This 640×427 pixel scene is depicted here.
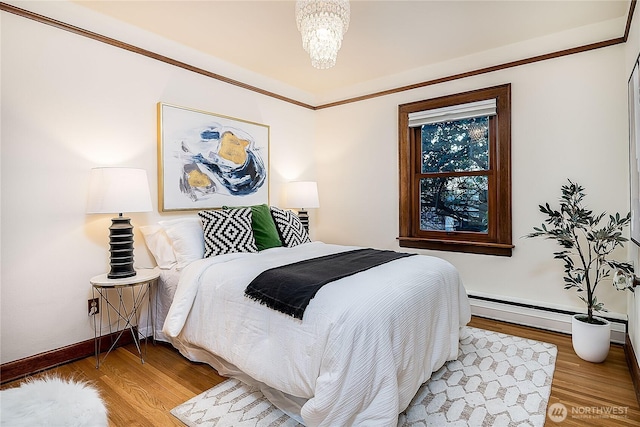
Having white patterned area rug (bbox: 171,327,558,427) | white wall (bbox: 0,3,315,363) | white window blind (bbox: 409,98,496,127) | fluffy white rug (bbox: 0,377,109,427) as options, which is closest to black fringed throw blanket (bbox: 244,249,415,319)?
white patterned area rug (bbox: 171,327,558,427)

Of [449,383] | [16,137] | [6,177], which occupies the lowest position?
[449,383]

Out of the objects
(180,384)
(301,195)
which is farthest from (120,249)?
(301,195)

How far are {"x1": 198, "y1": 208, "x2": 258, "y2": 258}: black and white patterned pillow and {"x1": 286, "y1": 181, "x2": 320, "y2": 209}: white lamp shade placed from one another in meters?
0.97

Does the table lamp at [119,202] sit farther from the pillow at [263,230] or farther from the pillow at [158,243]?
the pillow at [263,230]

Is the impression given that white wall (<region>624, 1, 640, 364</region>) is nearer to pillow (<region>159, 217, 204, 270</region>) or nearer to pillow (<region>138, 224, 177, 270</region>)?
pillow (<region>159, 217, 204, 270</region>)

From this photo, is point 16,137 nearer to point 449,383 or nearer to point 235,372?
point 235,372

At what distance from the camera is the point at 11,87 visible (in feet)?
7.13

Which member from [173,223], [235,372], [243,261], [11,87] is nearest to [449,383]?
[235,372]

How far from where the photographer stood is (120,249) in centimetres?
242

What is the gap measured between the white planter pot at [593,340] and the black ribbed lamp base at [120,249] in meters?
3.23

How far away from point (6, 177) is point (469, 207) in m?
3.75

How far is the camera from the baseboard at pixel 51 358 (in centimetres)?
217

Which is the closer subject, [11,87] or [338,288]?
[338,288]

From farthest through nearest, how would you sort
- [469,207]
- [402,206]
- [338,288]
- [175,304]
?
[402,206], [469,207], [175,304], [338,288]
